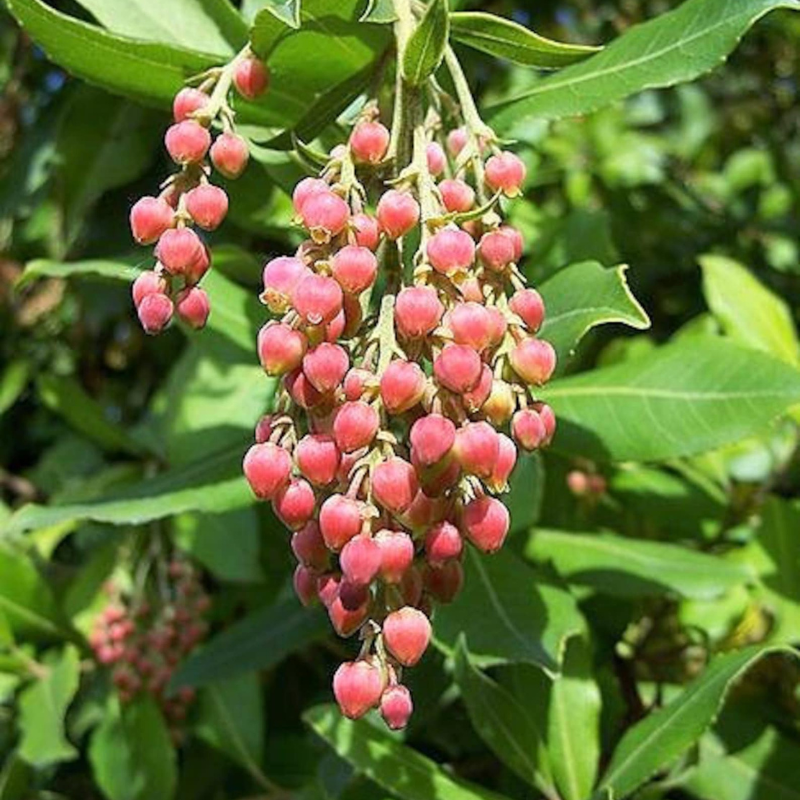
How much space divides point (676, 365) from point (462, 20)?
491 mm

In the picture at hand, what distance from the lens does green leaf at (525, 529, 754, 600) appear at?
1729mm

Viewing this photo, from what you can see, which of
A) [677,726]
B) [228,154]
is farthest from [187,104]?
[677,726]

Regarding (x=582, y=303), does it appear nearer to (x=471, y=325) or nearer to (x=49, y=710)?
(x=471, y=325)

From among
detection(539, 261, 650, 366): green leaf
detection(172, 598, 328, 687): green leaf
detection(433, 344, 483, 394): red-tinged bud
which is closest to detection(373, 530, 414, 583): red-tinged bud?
detection(433, 344, 483, 394): red-tinged bud

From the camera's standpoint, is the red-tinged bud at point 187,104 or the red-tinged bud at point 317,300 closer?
the red-tinged bud at point 317,300

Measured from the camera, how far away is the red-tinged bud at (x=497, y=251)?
1.11 meters

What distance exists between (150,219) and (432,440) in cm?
30

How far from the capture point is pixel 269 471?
108 centimetres

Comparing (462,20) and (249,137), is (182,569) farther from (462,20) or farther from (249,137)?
(462,20)

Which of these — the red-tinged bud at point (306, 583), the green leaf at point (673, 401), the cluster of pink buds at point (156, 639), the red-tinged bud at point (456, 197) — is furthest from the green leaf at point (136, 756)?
the red-tinged bud at point (456, 197)

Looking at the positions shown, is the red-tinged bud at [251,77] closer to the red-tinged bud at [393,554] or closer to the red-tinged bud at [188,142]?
the red-tinged bud at [188,142]

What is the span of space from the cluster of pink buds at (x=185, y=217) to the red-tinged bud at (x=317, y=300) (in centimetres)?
12

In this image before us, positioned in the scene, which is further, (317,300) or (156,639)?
(156,639)

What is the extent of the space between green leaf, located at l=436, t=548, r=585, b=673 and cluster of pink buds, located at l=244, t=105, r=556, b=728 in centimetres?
34
